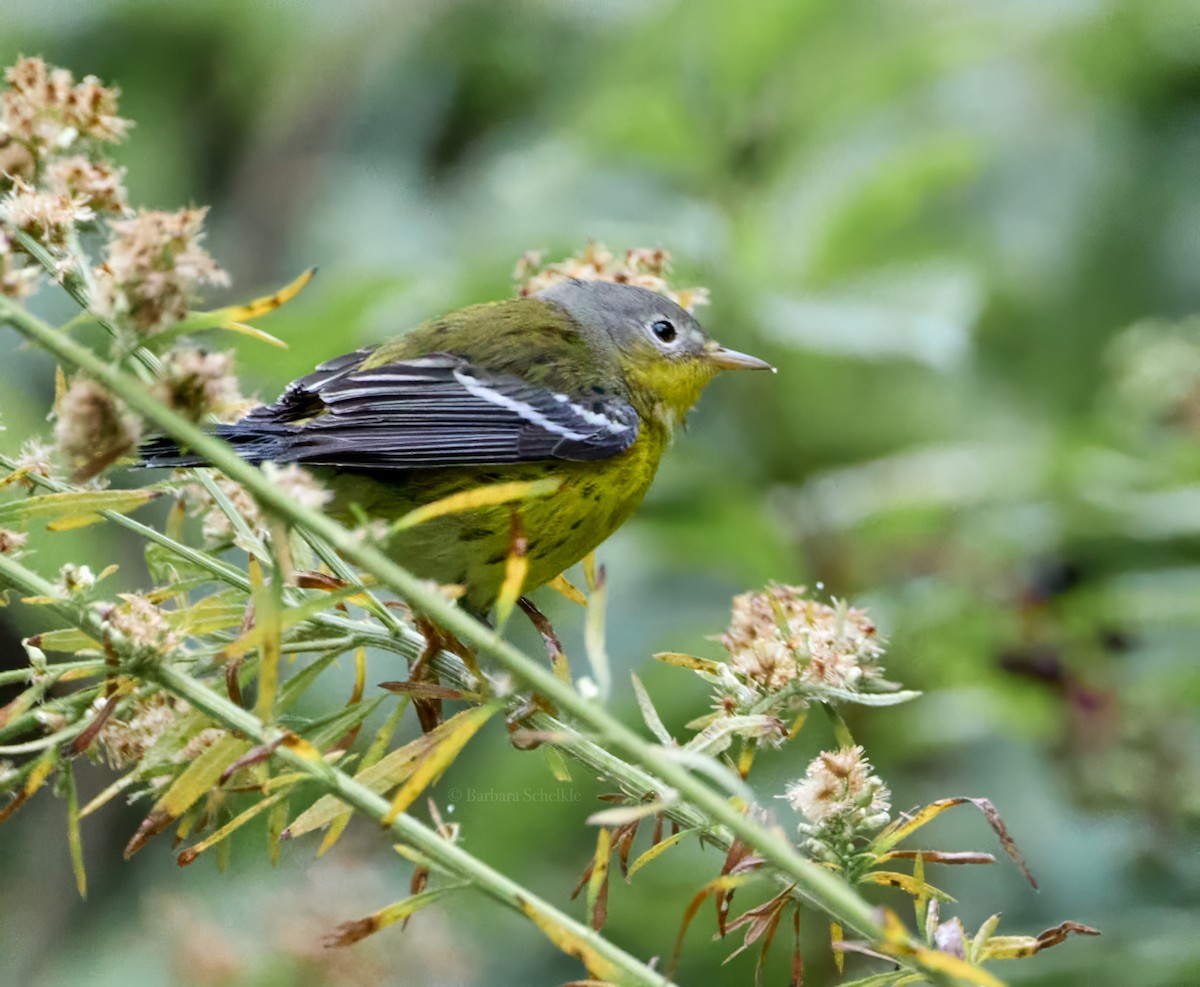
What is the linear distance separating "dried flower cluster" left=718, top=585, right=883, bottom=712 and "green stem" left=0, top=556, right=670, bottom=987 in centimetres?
27

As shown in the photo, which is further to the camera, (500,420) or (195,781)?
(500,420)

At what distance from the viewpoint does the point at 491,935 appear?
2564mm

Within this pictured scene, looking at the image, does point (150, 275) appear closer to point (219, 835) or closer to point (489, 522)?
point (219, 835)

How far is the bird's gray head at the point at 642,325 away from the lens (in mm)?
2453

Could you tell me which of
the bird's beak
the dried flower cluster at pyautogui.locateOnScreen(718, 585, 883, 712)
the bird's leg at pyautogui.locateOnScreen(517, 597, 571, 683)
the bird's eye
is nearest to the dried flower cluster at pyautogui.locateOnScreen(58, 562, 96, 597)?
the bird's leg at pyautogui.locateOnScreen(517, 597, 571, 683)

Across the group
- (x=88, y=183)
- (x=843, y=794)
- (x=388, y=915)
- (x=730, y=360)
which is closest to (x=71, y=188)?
(x=88, y=183)

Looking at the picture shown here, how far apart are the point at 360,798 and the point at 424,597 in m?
0.17

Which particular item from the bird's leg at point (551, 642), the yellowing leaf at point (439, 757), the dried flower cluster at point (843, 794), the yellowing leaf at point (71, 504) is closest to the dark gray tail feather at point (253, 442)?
the bird's leg at point (551, 642)

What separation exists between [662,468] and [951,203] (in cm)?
149

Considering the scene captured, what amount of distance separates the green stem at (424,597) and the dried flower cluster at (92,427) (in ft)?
0.07

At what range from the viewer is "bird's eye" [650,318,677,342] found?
2.52 m

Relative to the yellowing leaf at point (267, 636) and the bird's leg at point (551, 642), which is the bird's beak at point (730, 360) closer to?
the bird's leg at point (551, 642)

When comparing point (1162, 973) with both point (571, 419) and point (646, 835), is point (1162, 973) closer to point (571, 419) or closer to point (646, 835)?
point (646, 835)

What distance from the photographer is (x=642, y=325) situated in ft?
8.34
